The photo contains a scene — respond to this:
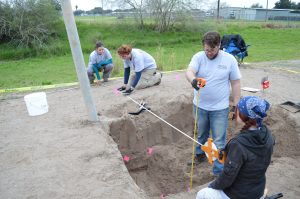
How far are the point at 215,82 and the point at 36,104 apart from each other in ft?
12.1

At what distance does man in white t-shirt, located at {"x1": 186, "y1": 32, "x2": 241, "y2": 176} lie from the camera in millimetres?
3594

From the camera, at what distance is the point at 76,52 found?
4699mm

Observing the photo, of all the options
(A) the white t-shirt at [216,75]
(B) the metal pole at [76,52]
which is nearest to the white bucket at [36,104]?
(B) the metal pole at [76,52]

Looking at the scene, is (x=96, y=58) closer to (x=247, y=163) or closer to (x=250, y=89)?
(x=250, y=89)

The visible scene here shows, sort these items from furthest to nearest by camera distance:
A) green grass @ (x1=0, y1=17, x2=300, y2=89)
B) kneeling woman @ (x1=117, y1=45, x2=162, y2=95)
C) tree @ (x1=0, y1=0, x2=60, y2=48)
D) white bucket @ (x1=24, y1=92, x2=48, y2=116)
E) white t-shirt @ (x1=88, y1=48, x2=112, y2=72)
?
tree @ (x1=0, y1=0, x2=60, y2=48)
green grass @ (x1=0, y1=17, x2=300, y2=89)
white t-shirt @ (x1=88, y1=48, x2=112, y2=72)
kneeling woman @ (x1=117, y1=45, x2=162, y2=95)
white bucket @ (x1=24, y1=92, x2=48, y2=116)

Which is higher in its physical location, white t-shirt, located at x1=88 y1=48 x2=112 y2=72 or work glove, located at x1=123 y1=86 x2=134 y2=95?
white t-shirt, located at x1=88 y1=48 x2=112 y2=72

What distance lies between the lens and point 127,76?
6906mm

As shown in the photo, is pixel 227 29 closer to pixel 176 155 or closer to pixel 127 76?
pixel 127 76

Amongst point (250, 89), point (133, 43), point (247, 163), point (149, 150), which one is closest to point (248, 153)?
point (247, 163)

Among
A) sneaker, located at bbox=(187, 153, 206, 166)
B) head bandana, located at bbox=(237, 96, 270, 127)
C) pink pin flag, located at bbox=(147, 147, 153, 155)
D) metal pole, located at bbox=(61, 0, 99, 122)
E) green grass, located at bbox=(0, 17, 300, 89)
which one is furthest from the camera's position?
green grass, located at bbox=(0, 17, 300, 89)

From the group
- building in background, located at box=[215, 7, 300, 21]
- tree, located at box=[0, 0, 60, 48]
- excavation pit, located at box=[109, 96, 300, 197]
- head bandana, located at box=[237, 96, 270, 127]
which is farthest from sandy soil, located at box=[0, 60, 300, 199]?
building in background, located at box=[215, 7, 300, 21]

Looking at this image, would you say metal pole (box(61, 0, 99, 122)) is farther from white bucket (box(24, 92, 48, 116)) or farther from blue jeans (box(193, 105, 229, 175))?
blue jeans (box(193, 105, 229, 175))

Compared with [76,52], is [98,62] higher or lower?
lower

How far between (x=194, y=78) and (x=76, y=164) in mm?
1914
